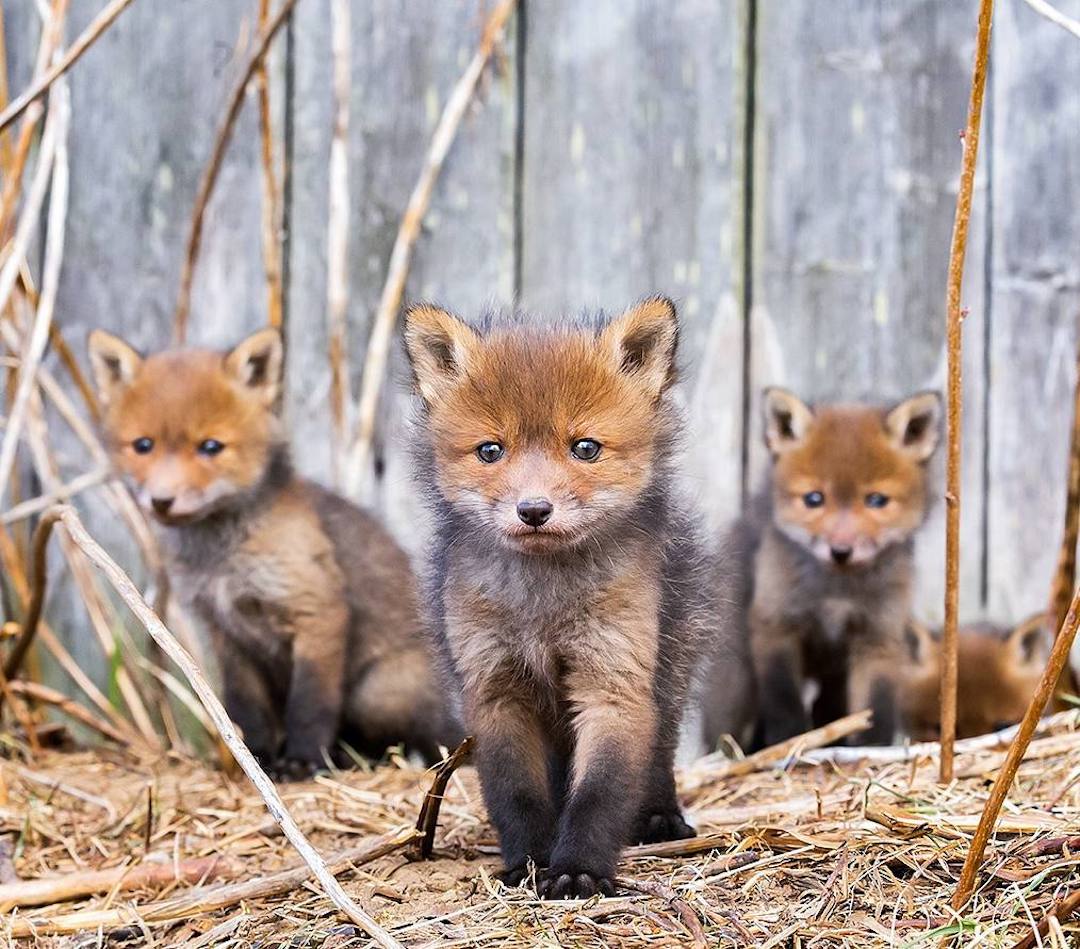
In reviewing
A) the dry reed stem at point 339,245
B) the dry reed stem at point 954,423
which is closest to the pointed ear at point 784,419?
the dry reed stem at point 339,245

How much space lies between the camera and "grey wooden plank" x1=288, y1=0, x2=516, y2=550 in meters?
5.36

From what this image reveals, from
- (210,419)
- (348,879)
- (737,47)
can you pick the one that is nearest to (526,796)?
(348,879)

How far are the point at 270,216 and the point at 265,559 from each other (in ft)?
4.19

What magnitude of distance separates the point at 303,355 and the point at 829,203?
2074mm

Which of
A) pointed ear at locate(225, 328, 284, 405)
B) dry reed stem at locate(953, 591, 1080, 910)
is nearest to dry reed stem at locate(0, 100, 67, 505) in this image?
pointed ear at locate(225, 328, 284, 405)

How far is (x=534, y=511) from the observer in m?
2.95

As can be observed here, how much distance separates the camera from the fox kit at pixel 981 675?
5.18 m

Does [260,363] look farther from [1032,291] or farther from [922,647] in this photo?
[1032,291]

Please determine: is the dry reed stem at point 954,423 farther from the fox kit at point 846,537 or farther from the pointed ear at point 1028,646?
the pointed ear at point 1028,646

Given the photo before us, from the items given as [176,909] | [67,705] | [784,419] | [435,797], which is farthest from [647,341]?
[67,705]

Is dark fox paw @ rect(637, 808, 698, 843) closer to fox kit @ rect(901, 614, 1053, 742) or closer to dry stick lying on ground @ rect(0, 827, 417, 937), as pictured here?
dry stick lying on ground @ rect(0, 827, 417, 937)

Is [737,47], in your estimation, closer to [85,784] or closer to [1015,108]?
[1015,108]

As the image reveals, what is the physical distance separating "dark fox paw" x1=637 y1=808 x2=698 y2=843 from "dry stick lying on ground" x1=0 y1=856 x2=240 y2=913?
962 mm

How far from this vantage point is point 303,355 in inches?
219
